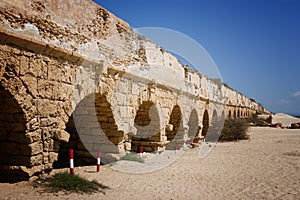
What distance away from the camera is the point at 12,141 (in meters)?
4.49

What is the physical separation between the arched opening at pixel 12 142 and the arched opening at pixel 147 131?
4785 mm

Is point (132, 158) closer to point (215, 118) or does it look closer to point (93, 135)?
point (93, 135)

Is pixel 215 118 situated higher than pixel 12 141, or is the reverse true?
pixel 215 118

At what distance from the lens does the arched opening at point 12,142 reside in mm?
4289

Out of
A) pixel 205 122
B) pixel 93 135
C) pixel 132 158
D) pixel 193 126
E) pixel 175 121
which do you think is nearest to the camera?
pixel 93 135

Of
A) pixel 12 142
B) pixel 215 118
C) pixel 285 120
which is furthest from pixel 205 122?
pixel 285 120

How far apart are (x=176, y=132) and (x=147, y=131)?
247cm

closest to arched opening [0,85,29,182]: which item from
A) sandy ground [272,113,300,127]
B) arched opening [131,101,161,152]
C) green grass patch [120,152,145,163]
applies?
green grass patch [120,152,145,163]

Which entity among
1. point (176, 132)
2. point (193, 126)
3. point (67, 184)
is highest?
point (193, 126)

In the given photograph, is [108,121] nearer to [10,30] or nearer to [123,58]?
[123,58]

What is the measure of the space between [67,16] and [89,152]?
3343mm

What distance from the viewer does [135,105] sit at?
7.49 metres

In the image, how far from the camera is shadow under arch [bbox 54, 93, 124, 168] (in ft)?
21.3

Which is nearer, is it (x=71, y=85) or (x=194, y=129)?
(x=71, y=85)
